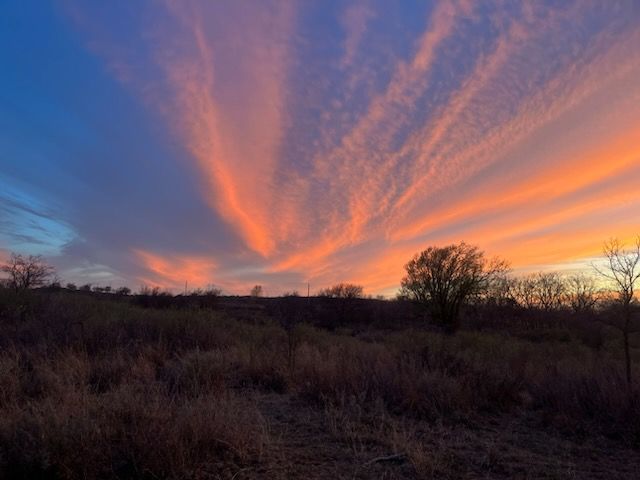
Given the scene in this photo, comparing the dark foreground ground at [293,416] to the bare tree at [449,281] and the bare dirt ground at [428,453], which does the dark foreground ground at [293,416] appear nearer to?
the bare dirt ground at [428,453]

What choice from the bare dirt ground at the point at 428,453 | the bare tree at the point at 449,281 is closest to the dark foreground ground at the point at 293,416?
the bare dirt ground at the point at 428,453

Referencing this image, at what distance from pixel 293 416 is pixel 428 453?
2421 mm

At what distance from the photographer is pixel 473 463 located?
5461 millimetres

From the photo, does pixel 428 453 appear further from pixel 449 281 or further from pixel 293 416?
pixel 449 281

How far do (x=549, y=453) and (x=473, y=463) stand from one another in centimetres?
138

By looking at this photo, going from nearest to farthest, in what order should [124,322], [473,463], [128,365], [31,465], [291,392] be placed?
[31,465]
[473,463]
[291,392]
[128,365]
[124,322]

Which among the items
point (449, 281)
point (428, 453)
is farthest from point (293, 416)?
point (449, 281)

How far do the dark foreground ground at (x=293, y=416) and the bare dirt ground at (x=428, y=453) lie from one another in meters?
0.02

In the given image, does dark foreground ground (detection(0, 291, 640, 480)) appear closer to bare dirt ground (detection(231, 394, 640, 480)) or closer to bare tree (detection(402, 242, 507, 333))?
bare dirt ground (detection(231, 394, 640, 480))

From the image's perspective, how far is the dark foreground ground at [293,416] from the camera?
4.68 meters

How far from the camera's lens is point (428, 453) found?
5484mm

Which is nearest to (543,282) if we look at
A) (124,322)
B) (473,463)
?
(124,322)

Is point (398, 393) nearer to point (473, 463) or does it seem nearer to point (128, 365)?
point (473, 463)

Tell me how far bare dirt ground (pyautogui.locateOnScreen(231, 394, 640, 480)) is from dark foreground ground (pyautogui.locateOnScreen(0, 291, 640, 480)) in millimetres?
25
